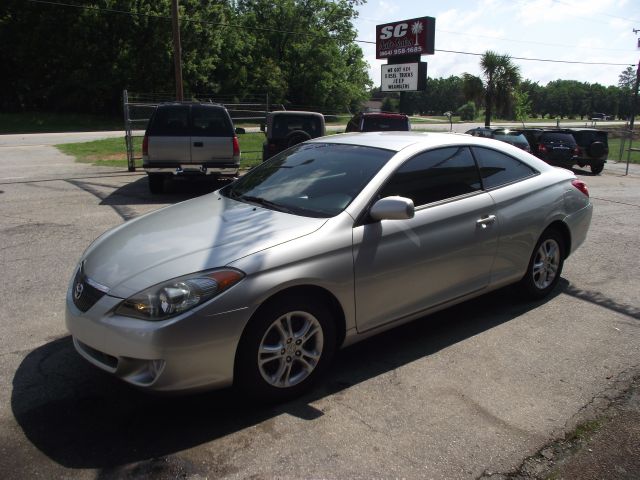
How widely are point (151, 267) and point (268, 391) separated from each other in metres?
0.98

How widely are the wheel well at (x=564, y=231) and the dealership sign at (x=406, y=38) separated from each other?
16848 millimetres

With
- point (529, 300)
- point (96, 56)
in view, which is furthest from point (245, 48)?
point (529, 300)

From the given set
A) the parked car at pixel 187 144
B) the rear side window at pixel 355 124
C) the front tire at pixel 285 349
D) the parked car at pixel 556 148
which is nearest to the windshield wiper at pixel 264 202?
the front tire at pixel 285 349

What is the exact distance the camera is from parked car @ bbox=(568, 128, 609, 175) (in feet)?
61.0

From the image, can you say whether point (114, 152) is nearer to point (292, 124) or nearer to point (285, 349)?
point (292, 124)

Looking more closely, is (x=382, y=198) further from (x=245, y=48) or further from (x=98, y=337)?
(x=245, y=48)

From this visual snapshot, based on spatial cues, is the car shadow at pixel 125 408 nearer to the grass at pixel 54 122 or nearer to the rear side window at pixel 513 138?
the rear side window at pixel 513 138

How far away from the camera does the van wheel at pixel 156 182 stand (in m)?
10.7

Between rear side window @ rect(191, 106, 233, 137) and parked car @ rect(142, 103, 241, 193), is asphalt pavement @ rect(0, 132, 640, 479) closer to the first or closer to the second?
parked car @ rect(142, 103, 241, 193)

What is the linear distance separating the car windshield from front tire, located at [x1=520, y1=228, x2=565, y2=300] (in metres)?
1.81

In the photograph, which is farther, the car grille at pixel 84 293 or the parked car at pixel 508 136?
the parked car at pixel 508 136

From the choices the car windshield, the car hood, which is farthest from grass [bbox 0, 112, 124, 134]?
the car hood

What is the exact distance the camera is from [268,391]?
3199mm

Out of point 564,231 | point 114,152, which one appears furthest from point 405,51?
point 564,231
